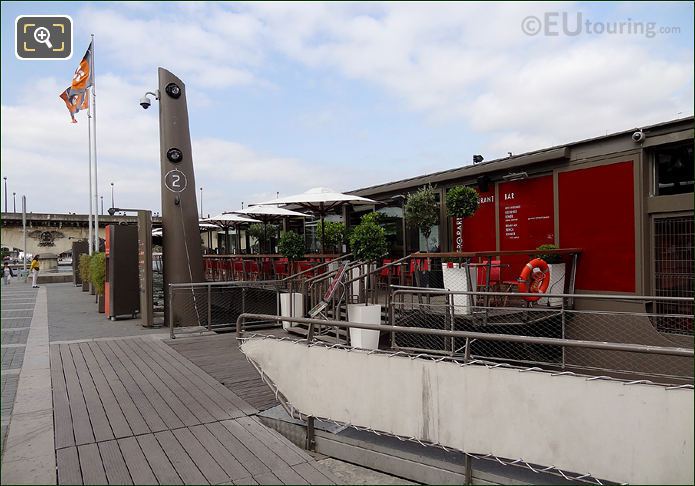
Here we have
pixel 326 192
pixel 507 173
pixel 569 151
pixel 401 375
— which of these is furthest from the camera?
pixel 326 192

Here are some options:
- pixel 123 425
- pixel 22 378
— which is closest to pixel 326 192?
pixel 22 378

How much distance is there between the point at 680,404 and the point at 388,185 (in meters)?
9.99

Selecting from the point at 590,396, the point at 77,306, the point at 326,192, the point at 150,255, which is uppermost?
the point at 326,192

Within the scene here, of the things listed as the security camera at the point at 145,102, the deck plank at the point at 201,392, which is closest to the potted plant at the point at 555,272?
the deck plank at the point at 201,392

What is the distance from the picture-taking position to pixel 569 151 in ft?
Result: 27.8

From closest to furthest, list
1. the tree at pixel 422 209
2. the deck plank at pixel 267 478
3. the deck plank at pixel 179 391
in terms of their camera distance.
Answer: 1. the deck plank at pixel 267 478
2. the deck plank at pixel 179 391
3. the tree at pixel 422 209

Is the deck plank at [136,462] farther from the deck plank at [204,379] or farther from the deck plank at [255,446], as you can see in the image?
the deck plank at [204,379]

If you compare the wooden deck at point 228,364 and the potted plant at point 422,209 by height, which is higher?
the potted plant at point 422,209

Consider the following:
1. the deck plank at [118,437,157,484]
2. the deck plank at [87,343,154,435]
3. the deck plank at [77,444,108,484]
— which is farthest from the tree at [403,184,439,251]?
the deck plank at [77,444,108,484]

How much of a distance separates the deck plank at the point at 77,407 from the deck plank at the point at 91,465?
151mm

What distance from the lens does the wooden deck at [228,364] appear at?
5297 millimetres

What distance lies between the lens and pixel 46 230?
4878 centimetres

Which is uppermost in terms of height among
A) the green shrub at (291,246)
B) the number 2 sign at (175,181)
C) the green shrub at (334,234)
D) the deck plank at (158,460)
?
the number 2 sign at (175,181)

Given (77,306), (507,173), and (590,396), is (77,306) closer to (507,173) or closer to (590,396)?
(507,173)
